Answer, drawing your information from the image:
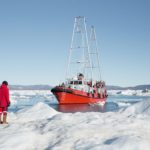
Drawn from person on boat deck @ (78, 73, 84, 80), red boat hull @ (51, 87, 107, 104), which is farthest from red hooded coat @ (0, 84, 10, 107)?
person on boat deck @ (78, 73, 84, 80)

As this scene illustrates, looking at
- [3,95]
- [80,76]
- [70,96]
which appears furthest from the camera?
[80,76]

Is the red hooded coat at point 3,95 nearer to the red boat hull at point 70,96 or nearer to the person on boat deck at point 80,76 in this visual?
the red boat hull at point 70,96

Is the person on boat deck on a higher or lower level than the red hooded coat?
higher

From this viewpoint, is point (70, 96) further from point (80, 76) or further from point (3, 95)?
point (3, 95)

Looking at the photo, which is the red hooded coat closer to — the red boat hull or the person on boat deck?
the red boat hull

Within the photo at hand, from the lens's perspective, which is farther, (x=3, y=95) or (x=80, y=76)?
(x=80, y=76)

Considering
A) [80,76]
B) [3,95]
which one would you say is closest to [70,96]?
[80,76]

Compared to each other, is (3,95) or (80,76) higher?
(80,76)

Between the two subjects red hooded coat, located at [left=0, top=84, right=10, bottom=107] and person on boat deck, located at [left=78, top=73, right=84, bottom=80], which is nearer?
red hooded coat, located at [left=0, top=84, right=10, bottom=107]

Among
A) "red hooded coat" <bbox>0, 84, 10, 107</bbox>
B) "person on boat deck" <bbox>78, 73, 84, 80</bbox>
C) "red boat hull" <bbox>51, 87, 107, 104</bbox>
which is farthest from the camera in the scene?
"person on boat deck" <bbox>78, 73, 84, 80</bbox>

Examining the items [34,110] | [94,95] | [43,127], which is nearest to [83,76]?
[94,95]

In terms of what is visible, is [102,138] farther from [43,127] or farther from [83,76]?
[83,76]

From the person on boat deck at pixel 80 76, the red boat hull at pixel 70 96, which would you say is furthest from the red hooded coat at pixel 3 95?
the person on boat deck at pixel 80 76

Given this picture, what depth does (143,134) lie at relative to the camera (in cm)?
732
